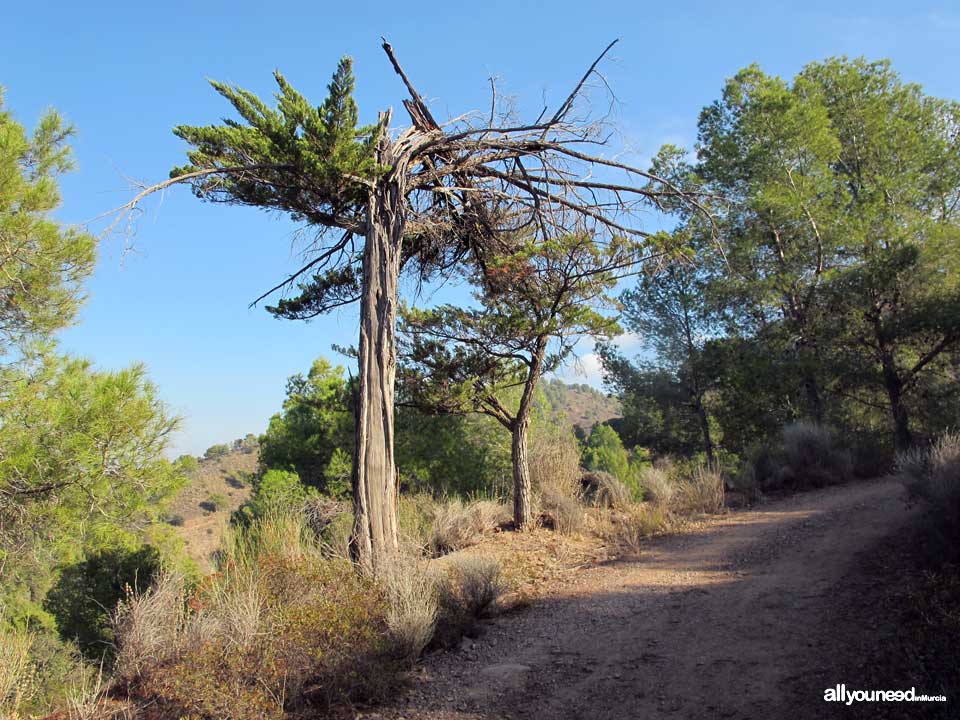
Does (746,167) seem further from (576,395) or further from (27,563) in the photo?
(576,395)

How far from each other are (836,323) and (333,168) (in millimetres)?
13961

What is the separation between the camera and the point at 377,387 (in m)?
5.76

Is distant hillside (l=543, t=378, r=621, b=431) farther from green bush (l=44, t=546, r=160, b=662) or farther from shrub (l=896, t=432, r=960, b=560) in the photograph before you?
shrub (l=896, t=432, r=960, b=560)

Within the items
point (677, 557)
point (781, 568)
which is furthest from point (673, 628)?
point (677, 557)

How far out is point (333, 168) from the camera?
18.2ft

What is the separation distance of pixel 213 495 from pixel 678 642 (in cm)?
3962

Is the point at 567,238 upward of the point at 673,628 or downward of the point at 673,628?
upward

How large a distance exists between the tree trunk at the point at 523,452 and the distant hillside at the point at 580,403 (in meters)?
44.6

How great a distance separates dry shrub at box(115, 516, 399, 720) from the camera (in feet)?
11.0

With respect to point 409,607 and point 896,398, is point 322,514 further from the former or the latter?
point 896,398

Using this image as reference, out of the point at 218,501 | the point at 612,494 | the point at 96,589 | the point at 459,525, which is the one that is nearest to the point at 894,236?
the point at 612,494

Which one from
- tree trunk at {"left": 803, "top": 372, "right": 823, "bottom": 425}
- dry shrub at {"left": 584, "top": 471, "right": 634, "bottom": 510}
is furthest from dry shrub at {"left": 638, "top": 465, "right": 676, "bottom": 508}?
tree trunk at {"left": 803, "top": 372, "right": 823, "bottom": 425}

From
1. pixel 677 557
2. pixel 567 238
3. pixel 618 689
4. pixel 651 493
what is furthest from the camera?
pixel 651 493

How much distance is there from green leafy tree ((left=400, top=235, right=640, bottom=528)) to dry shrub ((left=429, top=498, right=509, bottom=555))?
1.64ft
